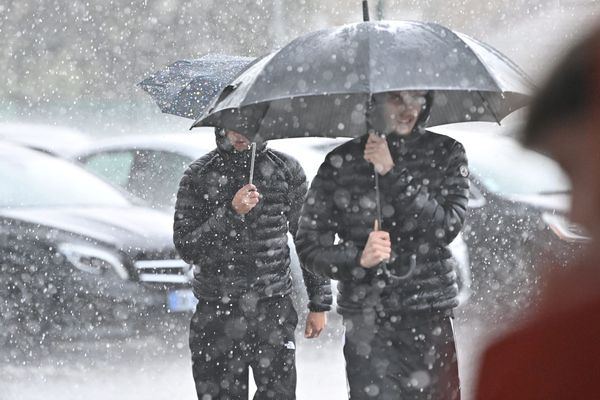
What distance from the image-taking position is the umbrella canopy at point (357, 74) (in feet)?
13.1

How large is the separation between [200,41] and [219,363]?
2342 centimetres

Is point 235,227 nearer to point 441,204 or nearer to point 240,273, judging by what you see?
→ point 240,273

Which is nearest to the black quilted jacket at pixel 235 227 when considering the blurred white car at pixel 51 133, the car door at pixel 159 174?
the car door at pixel 159 174

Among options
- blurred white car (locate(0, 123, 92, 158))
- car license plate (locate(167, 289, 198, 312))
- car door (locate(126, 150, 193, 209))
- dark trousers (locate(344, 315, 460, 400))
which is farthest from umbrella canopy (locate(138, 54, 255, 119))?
blurred white car (locate(0, 123, 92, 158))

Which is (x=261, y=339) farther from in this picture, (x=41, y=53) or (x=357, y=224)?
(x=41, y=53)

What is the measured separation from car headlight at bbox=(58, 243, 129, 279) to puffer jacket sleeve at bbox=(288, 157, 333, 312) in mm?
2859

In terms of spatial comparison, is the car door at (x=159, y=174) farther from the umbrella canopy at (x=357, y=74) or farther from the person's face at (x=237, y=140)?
the umbrella canopy at (x=357, y=74)

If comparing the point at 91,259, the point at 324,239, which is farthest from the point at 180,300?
the point at 324,239

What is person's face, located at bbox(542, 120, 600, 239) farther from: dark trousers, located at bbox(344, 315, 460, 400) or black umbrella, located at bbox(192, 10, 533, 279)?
dark trousers, located at bbox(344, 315, 460, 400)

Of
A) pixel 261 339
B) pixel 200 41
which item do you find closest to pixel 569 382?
pixel 261 339

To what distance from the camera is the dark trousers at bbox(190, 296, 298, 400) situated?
16.8 feet

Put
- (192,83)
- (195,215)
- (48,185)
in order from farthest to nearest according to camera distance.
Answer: (48,185)
(192,83)
(195,215)

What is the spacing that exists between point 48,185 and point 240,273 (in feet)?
13.6

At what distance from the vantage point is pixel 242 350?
5.13 m
